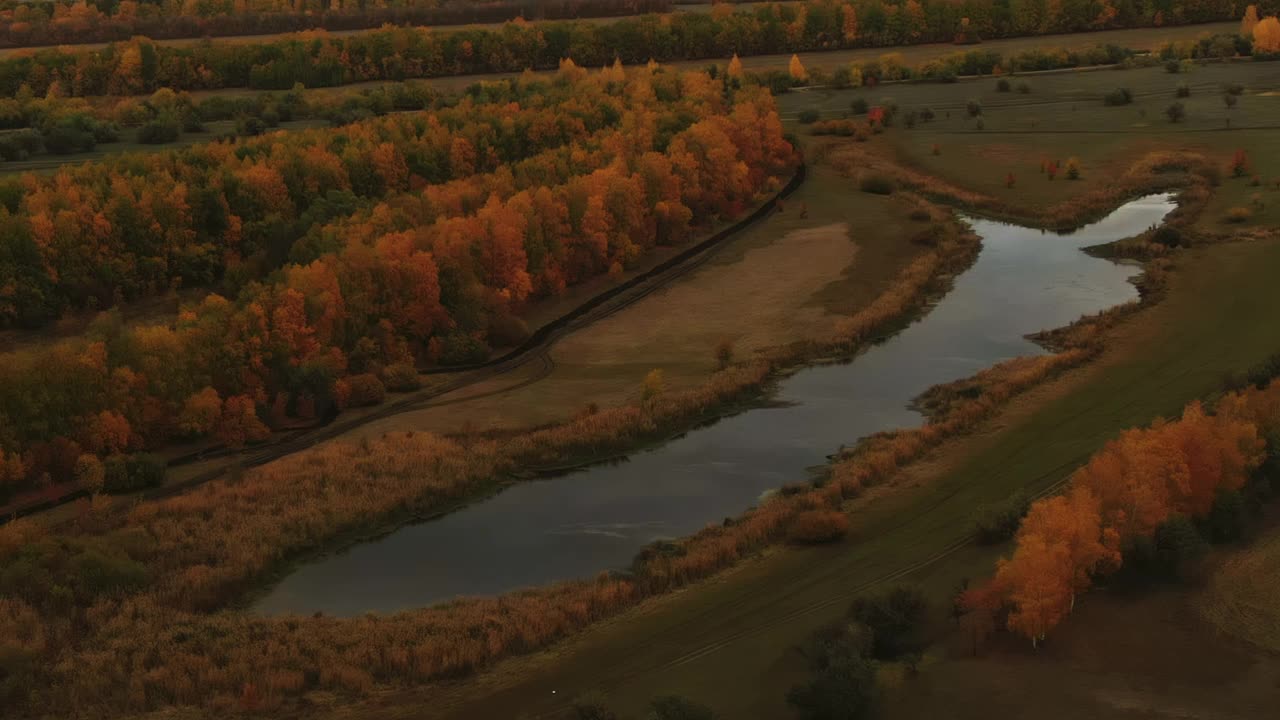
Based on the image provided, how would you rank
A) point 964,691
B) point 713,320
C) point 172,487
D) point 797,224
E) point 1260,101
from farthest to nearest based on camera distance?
1. point 1260,101
2. point 797,224
3. point 713,320
4. point 172,487
5. point 964,691

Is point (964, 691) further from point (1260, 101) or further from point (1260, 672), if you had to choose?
point (1260, 101)

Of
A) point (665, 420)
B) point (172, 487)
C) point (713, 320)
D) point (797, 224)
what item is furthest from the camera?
point (797, 224)

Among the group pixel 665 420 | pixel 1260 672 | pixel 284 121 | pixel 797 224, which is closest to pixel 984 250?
pixel 797 224

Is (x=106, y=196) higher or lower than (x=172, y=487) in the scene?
higher

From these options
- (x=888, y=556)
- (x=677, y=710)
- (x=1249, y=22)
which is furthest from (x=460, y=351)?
(x=1249, y=22)

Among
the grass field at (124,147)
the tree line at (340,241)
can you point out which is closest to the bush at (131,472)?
the tree line at (340,241)

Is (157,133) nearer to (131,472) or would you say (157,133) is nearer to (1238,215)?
(131,472)

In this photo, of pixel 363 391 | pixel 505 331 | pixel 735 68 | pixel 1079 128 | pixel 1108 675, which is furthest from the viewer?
pixel 735 68
